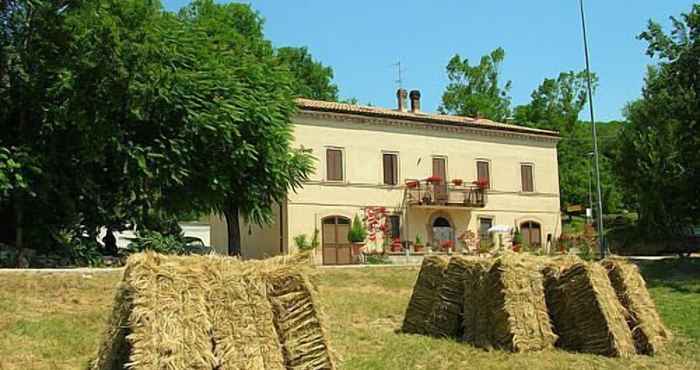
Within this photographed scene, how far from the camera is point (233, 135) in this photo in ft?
70.7

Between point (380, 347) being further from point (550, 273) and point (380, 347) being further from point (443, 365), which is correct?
point (550, 273)

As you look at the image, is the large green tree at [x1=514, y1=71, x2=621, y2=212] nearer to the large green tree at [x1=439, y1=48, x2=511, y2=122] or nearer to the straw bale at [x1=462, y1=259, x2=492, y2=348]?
the large green tree at [x1=439, y1=48, x2=511, y2=122]

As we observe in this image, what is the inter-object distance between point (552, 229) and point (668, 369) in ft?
97.5

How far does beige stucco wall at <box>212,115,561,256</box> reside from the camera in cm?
3119

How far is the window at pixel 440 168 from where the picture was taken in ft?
114

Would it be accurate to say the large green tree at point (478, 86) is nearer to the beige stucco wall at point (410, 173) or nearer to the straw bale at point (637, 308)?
the beige stucco wall at point (410, 173)

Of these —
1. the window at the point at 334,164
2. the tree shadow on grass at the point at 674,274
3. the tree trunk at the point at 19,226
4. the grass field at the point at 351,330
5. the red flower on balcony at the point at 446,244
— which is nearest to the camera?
the grass field at the point at 351,330

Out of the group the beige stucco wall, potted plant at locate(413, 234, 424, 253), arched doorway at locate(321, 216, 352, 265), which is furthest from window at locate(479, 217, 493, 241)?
arched doorway at locate(321, 216, 352, 265)

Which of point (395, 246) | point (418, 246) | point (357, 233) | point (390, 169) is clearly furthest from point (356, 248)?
point (390, 169)

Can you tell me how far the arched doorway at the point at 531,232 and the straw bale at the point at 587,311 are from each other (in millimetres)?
26829

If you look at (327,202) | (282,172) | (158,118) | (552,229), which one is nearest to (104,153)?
(158,118)

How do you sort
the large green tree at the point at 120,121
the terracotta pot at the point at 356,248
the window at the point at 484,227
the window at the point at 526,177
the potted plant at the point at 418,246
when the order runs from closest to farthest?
the large green tree at the point at 120,121 → the terracotta pot at the point at 356,248 → the potted plant at the point at 418,246 → the window at the point at 484,227 → the window at the point at 526,177

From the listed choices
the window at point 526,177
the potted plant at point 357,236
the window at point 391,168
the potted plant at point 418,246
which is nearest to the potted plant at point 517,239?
the window at point 526,177

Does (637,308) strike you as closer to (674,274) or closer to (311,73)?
(674,274)
